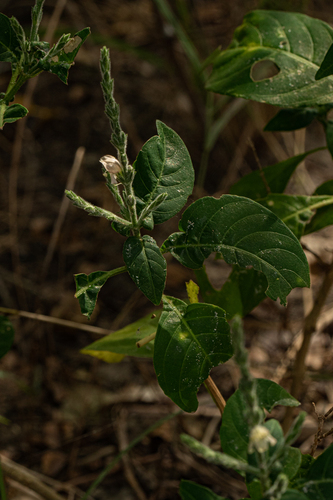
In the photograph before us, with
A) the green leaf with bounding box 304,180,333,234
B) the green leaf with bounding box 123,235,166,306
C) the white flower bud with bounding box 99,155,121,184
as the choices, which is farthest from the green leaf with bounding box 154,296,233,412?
the green leaf with bounding box 304,180,333,234

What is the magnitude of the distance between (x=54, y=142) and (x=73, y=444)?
1956 millimetres

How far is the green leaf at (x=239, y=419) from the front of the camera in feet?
2.63

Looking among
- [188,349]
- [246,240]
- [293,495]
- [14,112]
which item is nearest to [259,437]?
[293,495]

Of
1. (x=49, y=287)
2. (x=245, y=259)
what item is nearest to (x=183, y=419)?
(x=49, y=287)

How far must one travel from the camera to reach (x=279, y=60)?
1.18m

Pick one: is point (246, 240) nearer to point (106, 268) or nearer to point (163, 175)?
point (163, 175)

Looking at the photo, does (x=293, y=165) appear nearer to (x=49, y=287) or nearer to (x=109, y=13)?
(x=49, y=287)

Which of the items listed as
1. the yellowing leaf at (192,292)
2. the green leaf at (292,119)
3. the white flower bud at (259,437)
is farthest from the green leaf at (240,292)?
the white flower bud at (259,437)

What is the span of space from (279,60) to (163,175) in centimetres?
52

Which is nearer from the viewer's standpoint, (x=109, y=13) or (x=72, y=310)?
(x=72, y=310)

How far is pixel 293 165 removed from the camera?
134cm

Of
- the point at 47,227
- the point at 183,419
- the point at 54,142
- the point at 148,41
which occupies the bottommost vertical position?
the point at 183,419

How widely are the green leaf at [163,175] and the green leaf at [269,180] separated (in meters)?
0.41

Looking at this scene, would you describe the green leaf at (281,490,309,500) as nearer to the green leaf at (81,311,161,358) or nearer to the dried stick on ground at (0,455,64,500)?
the green leaf at (81,311,161,358)
